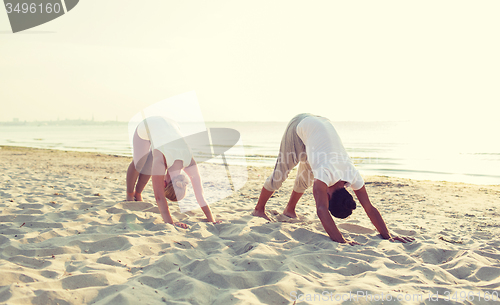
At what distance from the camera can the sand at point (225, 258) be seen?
182 cm

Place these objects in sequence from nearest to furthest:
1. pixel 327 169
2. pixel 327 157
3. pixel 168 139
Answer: pixel 327 169
pixel 327 157
pixel 168 139

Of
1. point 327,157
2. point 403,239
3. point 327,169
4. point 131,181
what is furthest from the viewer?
point 131,181

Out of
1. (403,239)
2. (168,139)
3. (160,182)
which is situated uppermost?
(168,139)

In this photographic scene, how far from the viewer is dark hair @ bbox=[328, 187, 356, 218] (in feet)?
10.0

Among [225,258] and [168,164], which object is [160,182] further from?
[225,258]

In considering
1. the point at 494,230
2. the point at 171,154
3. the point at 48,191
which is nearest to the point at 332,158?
the point at 171,154

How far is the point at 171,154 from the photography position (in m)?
Result: 3.39

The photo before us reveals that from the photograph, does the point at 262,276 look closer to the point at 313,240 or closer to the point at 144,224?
the point at 313,240

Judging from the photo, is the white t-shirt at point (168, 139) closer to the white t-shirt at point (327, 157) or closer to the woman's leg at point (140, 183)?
the woman's leg at point (140, 183)

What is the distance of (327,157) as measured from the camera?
9.98ft

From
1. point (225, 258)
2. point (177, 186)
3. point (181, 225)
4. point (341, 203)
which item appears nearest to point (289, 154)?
point (341, 203)

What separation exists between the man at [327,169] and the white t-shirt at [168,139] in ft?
3.83

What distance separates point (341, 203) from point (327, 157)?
0.48 metres

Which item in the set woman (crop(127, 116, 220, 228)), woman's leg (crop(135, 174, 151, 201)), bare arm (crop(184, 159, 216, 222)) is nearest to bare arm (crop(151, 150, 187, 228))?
woman (crop(127, 116, 220, 228))
